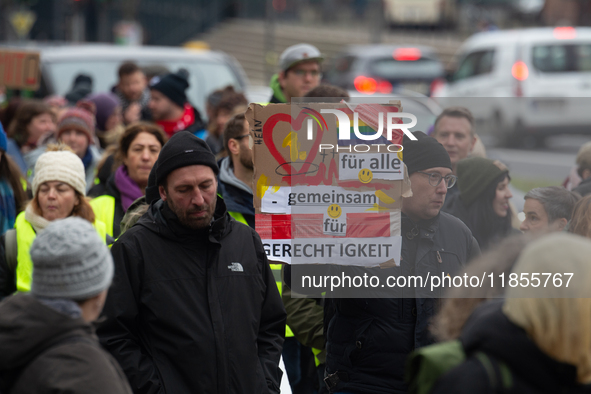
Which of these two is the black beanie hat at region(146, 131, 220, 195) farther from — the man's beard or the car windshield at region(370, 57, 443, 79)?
the car windshield at region(370, 57, 443, 79)

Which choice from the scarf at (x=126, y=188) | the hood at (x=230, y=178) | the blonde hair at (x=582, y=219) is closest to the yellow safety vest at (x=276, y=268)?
the hood at (x=230, y=178)

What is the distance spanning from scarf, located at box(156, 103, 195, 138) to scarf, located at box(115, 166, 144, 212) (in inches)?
71.5

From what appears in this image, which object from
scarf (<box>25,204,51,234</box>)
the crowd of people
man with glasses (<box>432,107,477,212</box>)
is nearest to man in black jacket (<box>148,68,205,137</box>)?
the crowd of people

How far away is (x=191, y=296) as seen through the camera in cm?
328

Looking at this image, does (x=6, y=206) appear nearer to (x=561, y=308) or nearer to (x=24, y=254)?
(x=24, y=254)

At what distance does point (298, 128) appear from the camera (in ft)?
11.7

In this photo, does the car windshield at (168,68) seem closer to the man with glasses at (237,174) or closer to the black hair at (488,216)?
the man with glasses at (237,174)

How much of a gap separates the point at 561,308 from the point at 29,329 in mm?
1466

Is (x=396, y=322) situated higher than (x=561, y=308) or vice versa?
(x=561, y=308)

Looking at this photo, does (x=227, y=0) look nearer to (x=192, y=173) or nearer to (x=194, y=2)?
(x=194, y=2)

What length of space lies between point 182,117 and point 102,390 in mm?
4649

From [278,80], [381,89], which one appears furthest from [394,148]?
[381,89]

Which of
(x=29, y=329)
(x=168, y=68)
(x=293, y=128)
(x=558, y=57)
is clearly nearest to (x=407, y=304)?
(x=293, y=128)

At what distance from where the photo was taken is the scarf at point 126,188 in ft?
15.7
